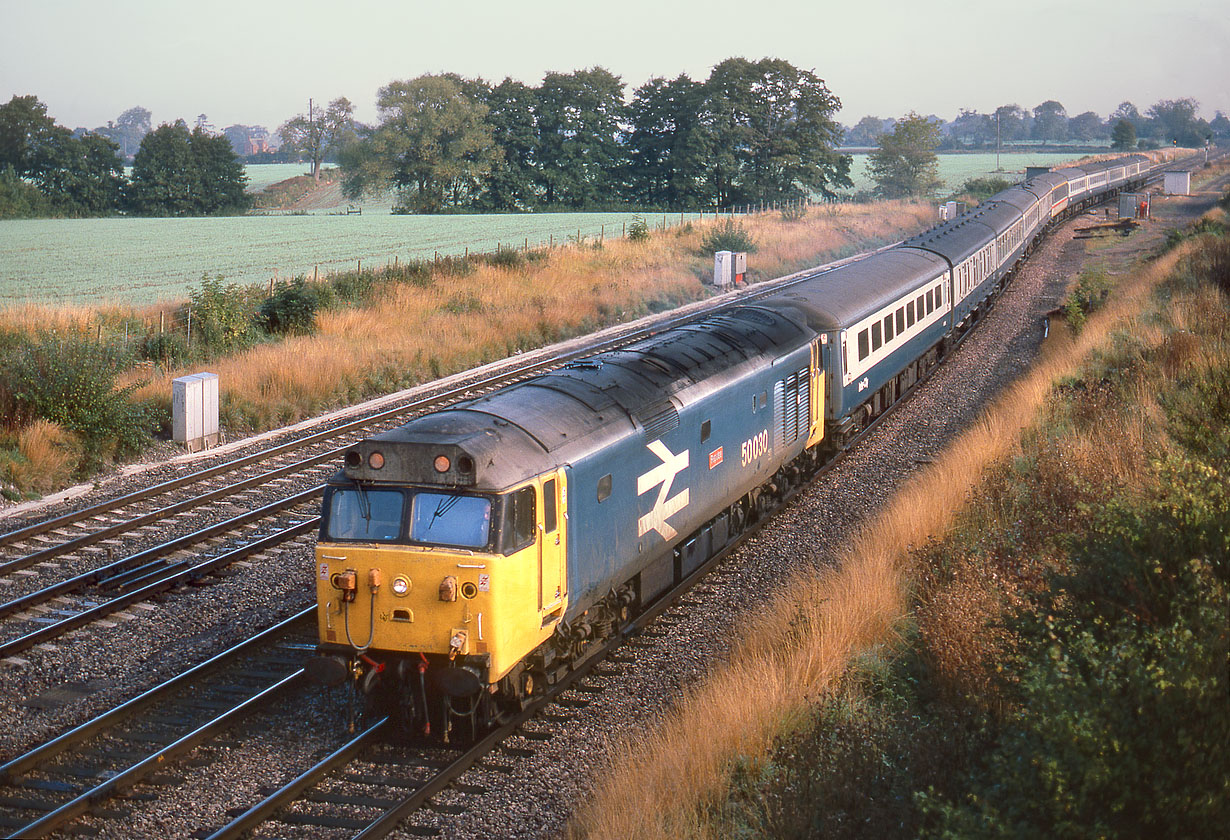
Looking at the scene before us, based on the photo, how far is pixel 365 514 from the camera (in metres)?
8.88

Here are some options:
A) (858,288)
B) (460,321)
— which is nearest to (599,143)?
(460,321)

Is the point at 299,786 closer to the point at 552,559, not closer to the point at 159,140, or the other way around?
the point at 552,559

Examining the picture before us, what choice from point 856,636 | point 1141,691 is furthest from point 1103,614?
point 856,636

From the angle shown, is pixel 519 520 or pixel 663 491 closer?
pixel 519 520

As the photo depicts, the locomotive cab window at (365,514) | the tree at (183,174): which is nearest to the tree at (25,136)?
the tree at (183,174)

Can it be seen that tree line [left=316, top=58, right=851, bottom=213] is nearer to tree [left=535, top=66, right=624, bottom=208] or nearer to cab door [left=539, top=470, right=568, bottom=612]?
tree [left=535, top=66, right=624, bottom=208]

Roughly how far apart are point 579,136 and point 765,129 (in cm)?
1542

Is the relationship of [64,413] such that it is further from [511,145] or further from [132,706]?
[511,145]

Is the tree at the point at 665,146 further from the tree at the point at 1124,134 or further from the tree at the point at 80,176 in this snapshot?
the tree at the point at 1124,134

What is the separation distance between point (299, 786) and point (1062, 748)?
5690 mm

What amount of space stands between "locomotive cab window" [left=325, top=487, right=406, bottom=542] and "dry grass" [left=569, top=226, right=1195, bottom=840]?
2614 mm

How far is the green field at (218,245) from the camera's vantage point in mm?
42062

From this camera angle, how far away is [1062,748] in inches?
206

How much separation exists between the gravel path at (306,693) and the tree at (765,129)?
71.8 m
